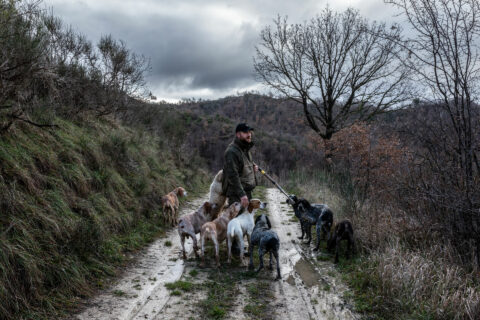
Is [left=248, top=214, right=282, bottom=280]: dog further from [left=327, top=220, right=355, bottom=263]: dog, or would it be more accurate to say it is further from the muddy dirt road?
[left=327, top=220, right=355, bottom=263]: dog

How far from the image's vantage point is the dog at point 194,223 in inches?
228

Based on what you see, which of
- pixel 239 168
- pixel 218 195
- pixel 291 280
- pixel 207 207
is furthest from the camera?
pixel 218 195

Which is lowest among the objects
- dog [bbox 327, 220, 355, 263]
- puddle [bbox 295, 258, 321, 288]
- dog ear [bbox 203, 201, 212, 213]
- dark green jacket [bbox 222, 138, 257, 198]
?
puddle [bbox 295, 258, 321, 288]

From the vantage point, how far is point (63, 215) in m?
4.95

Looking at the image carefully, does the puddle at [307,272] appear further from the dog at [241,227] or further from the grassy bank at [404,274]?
the dog at [241,227]

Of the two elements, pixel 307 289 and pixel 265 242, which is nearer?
pixel 307 289

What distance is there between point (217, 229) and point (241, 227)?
0.47 m

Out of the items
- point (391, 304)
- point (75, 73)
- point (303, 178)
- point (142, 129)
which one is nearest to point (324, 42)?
point (303, 178)

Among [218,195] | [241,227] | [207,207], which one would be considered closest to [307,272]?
[241,227]

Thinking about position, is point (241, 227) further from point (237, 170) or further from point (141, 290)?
point (141, 290)

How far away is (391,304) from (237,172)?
11.0 ft

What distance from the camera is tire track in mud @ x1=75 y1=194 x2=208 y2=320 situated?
3.70m

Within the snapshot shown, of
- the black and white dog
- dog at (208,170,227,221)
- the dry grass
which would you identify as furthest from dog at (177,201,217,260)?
the dry grass

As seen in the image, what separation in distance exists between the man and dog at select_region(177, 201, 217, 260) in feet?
1.75
